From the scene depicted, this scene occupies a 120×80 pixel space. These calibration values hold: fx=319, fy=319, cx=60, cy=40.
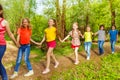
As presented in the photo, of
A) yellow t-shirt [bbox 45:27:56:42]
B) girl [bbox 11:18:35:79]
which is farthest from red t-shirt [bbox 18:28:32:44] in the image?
yellow t-shirt [bbox 45:27:56:42]

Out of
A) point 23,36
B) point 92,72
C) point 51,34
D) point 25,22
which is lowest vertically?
point 92,72

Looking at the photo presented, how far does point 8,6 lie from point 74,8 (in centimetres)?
1068

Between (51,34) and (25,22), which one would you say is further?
(51,34)

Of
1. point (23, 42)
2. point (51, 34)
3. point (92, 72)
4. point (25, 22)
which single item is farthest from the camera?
point (92, 72)

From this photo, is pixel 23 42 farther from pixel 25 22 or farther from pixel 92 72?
pixel 92 72

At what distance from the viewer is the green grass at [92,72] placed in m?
12.0

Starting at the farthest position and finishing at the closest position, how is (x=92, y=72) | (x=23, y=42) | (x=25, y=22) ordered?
1. (x=92, y=72)
2. (x=23, y=42)
3. (x=25, y=22)

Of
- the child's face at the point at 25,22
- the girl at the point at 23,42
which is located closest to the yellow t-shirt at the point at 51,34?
the girl at the point at 23,42

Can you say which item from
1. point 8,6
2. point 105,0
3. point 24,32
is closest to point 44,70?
point 24,32

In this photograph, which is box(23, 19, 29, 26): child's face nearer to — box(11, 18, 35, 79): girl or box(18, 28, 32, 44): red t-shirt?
box(11, 18, 35, 79): girl

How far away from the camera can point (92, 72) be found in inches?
500

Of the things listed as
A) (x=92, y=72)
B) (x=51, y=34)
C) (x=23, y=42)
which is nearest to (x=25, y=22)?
(x=23, y=42)

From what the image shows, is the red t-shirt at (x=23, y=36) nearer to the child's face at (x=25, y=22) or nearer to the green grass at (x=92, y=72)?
the child's face at (x=25, y=22)

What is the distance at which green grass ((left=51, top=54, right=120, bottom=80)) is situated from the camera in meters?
12.0
